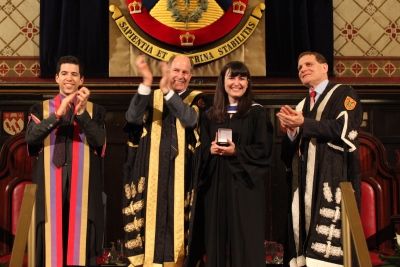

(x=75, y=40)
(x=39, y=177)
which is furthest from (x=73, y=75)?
(x=75, y=40)

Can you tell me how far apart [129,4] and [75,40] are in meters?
0.63

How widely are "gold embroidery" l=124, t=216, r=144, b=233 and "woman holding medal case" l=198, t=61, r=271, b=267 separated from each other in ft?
1.39

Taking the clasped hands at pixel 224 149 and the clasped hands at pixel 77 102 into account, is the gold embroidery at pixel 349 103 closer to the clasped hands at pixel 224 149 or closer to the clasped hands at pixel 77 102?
the clasped hands at pixel 224 149

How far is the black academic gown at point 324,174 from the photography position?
4.33 m

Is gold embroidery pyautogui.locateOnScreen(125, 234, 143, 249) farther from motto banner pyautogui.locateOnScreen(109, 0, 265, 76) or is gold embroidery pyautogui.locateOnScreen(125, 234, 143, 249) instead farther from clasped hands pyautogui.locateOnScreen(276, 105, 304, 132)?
motto banner pyautogui.locateOnScreen(109, 0, 265, 76)

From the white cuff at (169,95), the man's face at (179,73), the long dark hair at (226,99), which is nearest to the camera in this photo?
the white cuff at (169,95)

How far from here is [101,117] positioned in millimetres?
4527

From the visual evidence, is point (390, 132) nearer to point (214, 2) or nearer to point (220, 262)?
point (214, 2)

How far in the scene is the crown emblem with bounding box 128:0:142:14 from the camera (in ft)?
20.8

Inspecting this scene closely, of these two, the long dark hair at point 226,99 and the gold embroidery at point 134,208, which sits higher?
the long dark hair at point 226,99

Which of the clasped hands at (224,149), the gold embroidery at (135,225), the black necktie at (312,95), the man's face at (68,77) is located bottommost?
the gold embroidery at (135,225)

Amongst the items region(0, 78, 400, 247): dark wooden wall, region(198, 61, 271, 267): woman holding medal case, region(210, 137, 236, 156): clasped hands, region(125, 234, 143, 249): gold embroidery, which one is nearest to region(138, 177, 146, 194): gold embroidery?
region(125, 234, 143, 249): gold embroidery

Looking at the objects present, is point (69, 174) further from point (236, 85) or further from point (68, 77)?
point (236, 85)

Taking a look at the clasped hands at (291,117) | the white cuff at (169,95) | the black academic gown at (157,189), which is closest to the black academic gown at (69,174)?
the black academic gown at (157,189)
